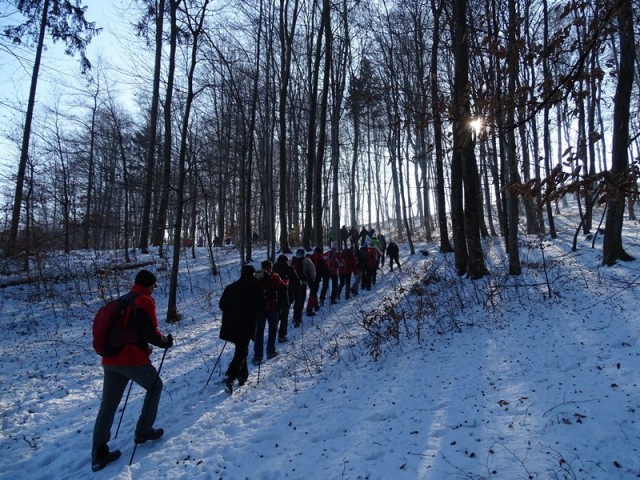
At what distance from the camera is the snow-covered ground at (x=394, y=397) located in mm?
3980

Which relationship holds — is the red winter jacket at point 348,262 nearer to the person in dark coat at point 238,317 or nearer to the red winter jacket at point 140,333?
the person in dark coat at point 238,317

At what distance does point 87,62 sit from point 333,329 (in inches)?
599

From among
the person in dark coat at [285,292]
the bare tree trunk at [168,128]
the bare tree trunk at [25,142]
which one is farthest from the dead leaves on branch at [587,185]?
the bare tree trunk at [25,142]

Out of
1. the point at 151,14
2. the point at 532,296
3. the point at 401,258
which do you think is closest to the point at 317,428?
the point at 532,296

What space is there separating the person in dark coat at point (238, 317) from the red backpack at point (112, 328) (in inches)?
72.1

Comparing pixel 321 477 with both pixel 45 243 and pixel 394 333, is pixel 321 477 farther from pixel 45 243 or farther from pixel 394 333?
pixel 45 243

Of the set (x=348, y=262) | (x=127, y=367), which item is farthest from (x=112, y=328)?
(x=348, y=262)

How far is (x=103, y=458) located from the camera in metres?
4.54

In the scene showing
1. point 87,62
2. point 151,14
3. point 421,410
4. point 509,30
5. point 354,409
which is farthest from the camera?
point 87,62

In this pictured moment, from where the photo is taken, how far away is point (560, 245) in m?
17.3

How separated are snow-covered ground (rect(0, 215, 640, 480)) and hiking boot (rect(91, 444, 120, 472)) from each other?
0.33 feet

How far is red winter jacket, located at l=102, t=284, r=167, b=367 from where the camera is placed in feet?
14.8

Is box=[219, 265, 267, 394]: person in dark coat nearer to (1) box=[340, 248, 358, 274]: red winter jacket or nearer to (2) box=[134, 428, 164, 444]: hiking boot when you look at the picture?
(2) box=[134, 428, 164, 444]: hiking boot

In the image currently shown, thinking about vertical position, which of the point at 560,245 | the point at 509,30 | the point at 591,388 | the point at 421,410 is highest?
the point at 509,30
